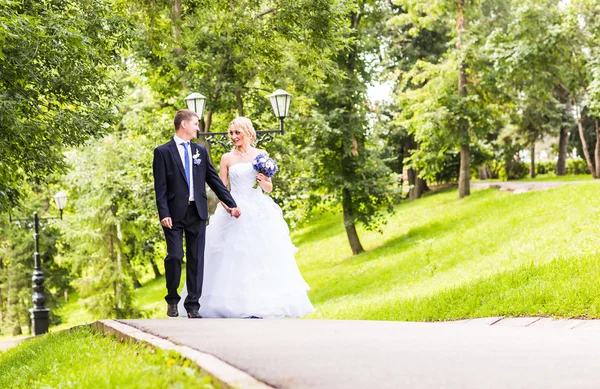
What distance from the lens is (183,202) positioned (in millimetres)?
9242

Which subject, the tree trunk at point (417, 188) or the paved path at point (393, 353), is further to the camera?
the tree trunk at point (417, 188)

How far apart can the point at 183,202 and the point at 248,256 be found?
55.7 inches

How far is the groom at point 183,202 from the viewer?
917 cm

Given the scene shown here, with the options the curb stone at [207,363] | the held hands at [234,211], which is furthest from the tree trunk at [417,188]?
the curb stone at [207,363]

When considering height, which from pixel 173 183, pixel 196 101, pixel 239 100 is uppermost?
pixel 239 100

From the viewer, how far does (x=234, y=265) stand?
1021cm

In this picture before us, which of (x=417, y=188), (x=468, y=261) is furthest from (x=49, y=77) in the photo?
(x=417, y=188)

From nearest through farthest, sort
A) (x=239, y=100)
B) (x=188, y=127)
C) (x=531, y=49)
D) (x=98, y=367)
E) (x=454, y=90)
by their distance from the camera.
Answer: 1. (x=98, y=367)
2. (x=188, y=127)
3. (x=239, y=100)
4. (x=531, y=49)
5. (x=454, y=90)

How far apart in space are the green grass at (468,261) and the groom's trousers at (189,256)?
184 inches

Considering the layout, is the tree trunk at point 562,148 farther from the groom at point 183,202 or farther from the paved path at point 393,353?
the paved path at point 393,353

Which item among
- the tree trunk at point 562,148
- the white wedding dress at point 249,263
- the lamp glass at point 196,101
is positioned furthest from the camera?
the tree trunk at point 562,148

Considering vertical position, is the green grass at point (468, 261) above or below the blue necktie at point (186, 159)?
below

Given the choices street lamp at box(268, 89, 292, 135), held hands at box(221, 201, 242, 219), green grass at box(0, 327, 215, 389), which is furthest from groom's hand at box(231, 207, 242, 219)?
street lamp at box(268, 89, 292, 135)

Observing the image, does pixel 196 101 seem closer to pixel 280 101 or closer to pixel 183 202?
pixel 280 101
